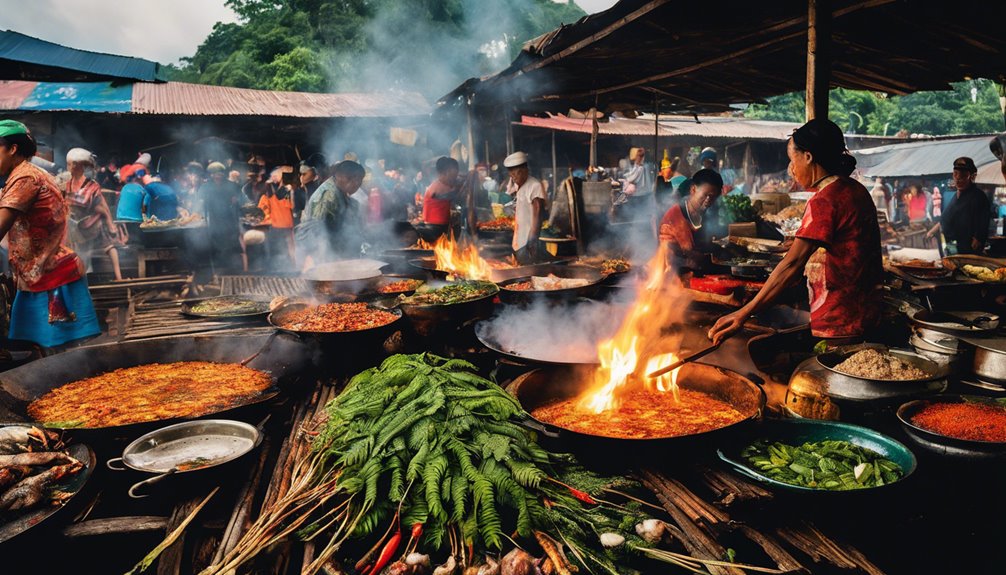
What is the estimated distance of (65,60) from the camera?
217 inches

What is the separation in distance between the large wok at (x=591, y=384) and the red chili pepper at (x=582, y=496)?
0.30 m

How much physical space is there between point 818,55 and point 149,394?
579 cm

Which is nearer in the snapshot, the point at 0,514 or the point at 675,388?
the point at 0,514

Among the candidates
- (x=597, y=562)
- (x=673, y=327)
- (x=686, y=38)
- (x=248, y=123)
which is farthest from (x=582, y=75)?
(x=248, y=123)

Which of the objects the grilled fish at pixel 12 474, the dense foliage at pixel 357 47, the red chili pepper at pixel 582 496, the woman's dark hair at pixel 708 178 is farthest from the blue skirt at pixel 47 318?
the dense foliage at pixel 357 47

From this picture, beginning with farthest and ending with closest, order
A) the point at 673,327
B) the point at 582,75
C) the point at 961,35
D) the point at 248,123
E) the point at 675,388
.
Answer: the point at 248,123 < the point at 582,75 < the point at 961,35 < the point at 673,327 < the point at 675,388

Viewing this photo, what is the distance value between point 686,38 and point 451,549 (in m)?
5.91

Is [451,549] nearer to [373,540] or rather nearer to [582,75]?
[373,540]

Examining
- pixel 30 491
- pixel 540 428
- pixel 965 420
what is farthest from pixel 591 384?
pixel 30 491

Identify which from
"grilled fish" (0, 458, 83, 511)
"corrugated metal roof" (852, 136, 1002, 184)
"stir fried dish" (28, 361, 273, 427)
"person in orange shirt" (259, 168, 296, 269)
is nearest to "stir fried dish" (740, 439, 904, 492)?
"stir fried dish" (28, 361, 273, 427)

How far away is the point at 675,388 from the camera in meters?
3.52

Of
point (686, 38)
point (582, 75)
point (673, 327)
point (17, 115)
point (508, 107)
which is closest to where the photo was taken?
point (673, 327)

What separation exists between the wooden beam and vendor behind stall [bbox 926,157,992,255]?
279 inches

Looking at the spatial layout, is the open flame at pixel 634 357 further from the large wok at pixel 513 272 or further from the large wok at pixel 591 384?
the large wok at pixel 513 272
